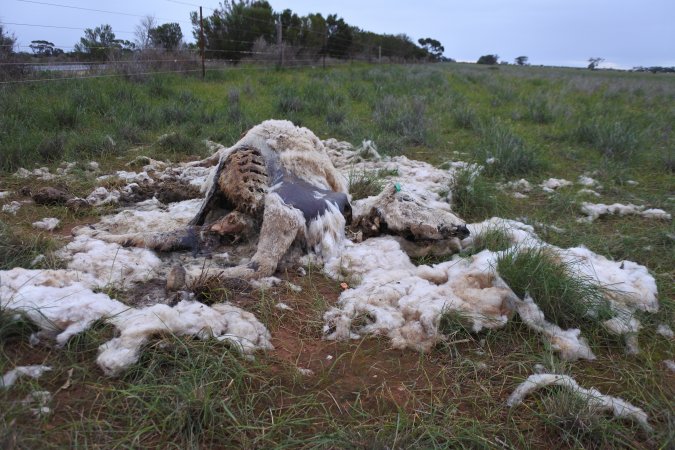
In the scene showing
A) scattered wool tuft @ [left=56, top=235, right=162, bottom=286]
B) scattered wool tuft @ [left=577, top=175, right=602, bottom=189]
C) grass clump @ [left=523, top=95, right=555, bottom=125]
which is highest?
grass clump @ [left=523, top=95, right=555, bottom=125]

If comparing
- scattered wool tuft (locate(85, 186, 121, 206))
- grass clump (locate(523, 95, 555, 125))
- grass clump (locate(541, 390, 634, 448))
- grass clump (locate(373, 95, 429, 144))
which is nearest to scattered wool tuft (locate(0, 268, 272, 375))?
grass clump (locate(541, 390, 634, 448))

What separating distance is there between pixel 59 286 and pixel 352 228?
2.02 metres

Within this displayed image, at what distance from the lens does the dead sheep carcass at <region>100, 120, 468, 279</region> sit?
9.68 feet

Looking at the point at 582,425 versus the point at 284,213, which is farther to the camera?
the point at 284,213

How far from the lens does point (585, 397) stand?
1873mm

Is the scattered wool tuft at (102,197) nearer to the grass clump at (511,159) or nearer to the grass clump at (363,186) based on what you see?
the grass clump at (363,186)

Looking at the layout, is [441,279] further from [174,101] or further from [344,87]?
[344,87]

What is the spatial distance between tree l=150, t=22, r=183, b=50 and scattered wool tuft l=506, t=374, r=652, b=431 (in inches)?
464

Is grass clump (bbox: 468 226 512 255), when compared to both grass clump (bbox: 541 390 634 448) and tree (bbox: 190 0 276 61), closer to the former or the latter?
grass clump (bbox: 541 390 634 448)

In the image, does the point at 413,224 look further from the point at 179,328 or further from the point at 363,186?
the point at 179,328

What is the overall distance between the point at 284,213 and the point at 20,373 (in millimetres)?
Result: 1615

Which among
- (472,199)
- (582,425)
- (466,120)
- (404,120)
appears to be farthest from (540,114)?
(582,425)

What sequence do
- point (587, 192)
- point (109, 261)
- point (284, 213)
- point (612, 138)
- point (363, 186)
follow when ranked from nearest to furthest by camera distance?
point (109, 261) < point (284, 213) < point (363, 186) < point (587, 192) < point (612, 138)

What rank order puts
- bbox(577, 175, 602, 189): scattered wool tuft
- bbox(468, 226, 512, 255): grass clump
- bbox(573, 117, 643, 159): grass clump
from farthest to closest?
bbox(573, 117, 643, 159): grass clump → bbox(577, 175, 602, 189): scattered wool tuft → bbox(468, 226, 512, 255): grass clump
